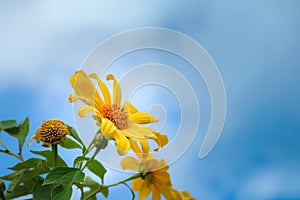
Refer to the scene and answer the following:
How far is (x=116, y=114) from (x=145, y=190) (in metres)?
0.22

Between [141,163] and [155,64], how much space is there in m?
0.31

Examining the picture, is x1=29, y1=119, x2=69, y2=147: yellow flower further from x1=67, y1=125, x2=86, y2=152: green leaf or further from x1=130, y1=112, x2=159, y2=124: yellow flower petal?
x1=130, y1=112, x2=159, y2=124: yellow flower petal

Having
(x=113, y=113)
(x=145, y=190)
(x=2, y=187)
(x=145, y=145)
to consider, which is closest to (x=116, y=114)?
(x=113, y=113)

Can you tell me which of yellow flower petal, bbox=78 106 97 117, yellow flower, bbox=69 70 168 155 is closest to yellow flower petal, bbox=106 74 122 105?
yellow flower, bbox=69 70 168 155

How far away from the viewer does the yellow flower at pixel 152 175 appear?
1.04 meters

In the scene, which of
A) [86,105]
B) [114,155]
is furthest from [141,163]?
[86,105]

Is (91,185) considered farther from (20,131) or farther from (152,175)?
(20,131)

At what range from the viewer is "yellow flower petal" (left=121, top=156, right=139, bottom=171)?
1.04 meters

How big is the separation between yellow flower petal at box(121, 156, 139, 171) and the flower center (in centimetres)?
8

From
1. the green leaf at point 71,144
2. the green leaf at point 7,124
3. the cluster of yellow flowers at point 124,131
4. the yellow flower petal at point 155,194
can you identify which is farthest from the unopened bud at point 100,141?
the green leaf at point 7,124

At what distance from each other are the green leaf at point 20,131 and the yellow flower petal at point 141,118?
289 millimetres

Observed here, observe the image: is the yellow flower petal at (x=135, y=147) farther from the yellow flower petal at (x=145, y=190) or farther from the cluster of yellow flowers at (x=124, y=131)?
the yellow flower petal at (x=145, y=190)

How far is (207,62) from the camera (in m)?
1.14

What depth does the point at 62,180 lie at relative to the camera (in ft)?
2.86
